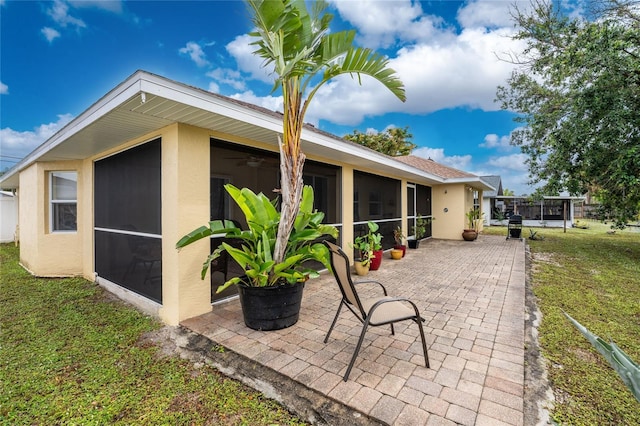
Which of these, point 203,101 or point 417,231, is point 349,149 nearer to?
point 203,101

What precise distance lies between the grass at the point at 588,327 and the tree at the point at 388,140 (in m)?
19.3

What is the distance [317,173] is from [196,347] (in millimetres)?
4163

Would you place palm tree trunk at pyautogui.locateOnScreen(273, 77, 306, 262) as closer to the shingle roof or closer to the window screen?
the window screen

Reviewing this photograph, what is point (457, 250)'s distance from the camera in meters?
10.0

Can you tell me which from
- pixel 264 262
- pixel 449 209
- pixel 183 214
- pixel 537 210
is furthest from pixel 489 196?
pixel 183 214

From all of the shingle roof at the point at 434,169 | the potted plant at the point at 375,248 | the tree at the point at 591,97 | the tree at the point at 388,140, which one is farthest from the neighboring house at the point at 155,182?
the tree at the point at 388,140

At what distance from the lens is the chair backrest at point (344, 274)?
2750 mm

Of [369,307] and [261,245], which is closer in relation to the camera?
[369,307]

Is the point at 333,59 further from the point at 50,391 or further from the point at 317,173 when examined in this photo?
the point at 50,391

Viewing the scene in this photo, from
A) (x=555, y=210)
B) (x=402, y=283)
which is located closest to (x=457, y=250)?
(x=402, y=283)

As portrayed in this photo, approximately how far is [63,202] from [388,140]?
24.5 meters

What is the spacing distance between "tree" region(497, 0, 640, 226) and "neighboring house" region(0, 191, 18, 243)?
21.8 meters

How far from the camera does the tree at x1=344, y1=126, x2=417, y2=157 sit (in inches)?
1046

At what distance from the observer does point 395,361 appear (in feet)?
9.34
